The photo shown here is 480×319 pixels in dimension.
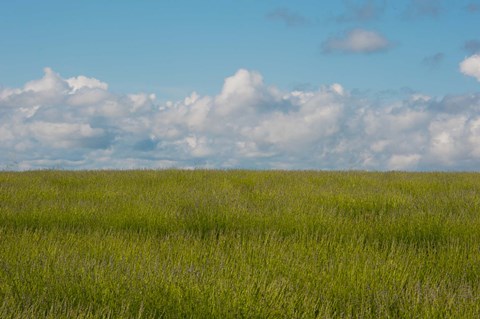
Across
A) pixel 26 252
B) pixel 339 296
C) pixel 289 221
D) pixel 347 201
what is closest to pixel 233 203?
pixel 289 221

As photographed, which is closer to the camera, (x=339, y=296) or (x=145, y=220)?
(x=339, y=296)

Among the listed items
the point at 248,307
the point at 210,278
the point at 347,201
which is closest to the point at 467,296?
the point at 248,307

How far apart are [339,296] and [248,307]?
767 millimetres

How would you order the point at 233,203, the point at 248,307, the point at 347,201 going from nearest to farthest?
the point at 248,307, the point at 233,203, the point at 347,201

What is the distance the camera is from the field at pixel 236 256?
292cm

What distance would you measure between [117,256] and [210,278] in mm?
1137

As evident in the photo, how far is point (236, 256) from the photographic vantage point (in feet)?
12.6

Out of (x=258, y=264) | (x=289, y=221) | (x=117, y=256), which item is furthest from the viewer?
(x=289, y=221)

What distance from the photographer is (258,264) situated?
3801mm

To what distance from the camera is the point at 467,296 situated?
312 cm

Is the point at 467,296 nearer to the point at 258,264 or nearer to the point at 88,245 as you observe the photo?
the point at 258,264

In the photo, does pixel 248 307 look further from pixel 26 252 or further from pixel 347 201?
pixel 347 201

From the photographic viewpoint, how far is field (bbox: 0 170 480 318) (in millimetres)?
2924

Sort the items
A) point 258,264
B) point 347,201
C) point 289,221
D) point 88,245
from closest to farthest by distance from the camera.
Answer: point 258,264, point 88,245, point 289,221, point 347,201
